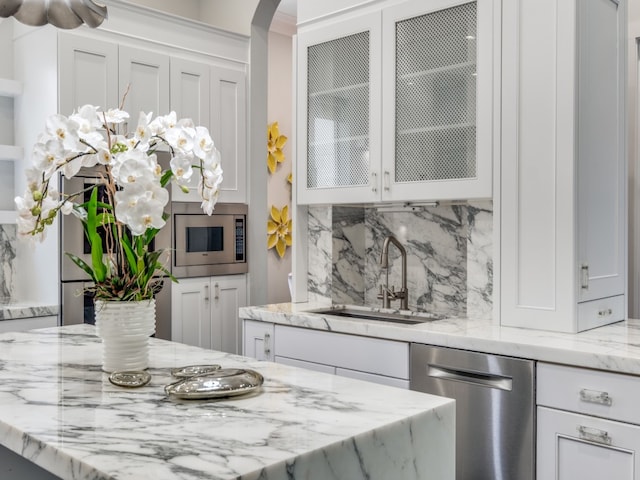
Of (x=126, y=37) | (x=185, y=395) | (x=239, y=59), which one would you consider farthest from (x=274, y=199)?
(x=185, y=395)

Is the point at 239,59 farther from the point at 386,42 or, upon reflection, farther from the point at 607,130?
the point at 607,130

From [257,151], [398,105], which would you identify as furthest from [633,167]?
[257,151]

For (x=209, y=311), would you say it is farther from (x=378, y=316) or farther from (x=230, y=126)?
(x=378, y=316)

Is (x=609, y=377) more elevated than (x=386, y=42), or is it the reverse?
(x=386, y=42)

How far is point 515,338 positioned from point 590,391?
1.10 feet

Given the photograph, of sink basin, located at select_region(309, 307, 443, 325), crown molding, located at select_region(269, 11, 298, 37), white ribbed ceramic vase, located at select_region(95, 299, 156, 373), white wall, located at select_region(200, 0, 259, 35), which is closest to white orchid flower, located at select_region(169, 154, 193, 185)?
white ribbed ceramic vase, located at select_region(95, 299, 156, 373)

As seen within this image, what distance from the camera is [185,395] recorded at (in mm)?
1370

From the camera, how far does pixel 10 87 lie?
3.65 metres

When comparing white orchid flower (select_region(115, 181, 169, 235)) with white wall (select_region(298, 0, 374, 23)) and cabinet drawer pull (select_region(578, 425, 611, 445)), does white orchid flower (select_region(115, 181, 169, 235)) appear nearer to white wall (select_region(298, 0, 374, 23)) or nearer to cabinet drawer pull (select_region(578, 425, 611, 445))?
cabinet drawer pull (select_region(578, 425, 611, 445))

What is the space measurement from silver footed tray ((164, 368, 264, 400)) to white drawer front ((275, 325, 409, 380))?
1233mm

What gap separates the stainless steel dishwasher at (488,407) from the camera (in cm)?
222

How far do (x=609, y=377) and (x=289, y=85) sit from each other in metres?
5.16

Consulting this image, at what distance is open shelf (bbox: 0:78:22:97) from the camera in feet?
11.9

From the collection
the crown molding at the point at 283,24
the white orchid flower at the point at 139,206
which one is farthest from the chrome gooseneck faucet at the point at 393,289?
the crown molding at the point at 283,24
